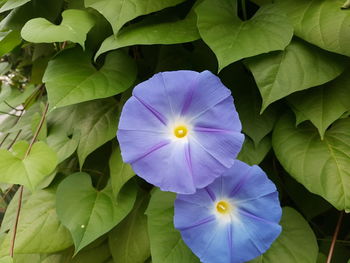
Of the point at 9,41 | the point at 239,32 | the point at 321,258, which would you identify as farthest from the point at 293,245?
the point at 9,41

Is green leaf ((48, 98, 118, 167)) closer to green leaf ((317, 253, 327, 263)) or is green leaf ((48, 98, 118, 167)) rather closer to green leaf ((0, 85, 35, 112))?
green leaf ((0, 85, 35, 112))

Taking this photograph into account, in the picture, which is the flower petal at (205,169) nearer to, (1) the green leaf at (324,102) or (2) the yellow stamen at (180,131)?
(2) the yellow stamen at (180,131)

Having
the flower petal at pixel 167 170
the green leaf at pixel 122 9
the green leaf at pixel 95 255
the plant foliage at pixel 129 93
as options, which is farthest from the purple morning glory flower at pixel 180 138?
the green leaf at pixel 95 255

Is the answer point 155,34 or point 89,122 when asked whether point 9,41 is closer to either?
point 89,122

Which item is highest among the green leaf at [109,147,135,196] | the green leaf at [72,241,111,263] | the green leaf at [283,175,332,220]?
the green leaf at [109,147,135,196]

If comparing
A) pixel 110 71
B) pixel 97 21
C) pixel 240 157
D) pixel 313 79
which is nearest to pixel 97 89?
pixel 110 71

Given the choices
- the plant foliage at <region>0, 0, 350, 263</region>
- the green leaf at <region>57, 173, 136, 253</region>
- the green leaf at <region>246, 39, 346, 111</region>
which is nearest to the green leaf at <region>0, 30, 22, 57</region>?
Result: the plant foliage at <region>0, 0, 350, 263</region>
